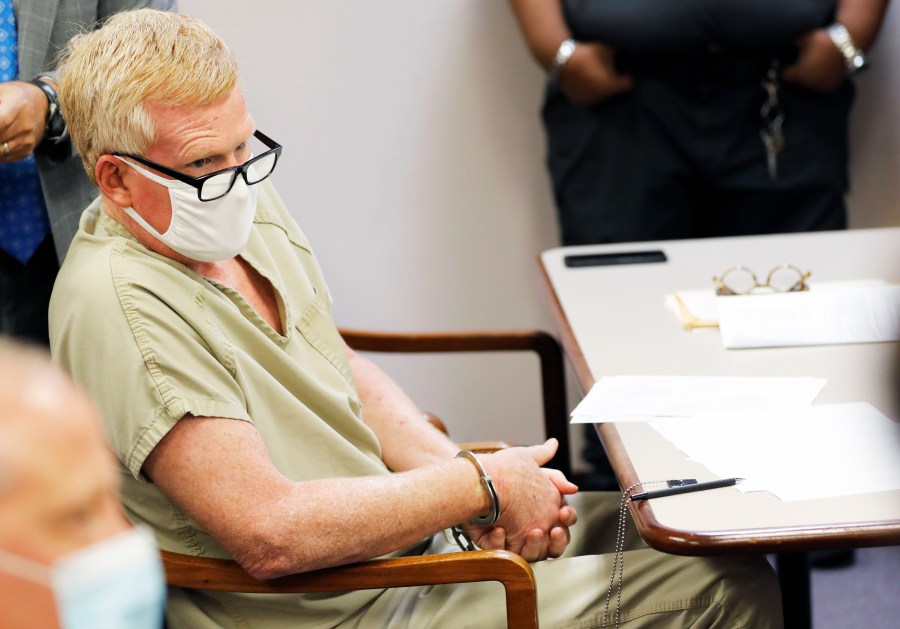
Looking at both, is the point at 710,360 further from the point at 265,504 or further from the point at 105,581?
the point at 105,581

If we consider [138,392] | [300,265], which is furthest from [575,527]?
[138,392]

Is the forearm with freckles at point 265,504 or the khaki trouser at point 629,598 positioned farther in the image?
the khaki trouser at point 629,598

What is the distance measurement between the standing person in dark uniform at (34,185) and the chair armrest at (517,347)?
557 mm

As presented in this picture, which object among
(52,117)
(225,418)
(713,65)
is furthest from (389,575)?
(713,65)

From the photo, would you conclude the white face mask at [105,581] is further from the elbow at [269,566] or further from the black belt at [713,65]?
the black belt at [713,65]

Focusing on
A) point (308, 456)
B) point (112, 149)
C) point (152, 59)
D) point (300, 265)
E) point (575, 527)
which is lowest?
point (575, 527)

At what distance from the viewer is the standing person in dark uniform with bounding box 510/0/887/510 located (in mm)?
2613

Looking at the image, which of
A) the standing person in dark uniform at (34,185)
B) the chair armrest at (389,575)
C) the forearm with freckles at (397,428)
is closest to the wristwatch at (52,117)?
the standing person in dark uniform at (34,185)

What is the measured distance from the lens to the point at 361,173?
301 centimetres

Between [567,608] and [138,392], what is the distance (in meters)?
0.61

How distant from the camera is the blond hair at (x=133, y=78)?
4.64 feet

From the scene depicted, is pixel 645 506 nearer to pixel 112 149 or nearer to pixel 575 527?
pixel 575 527

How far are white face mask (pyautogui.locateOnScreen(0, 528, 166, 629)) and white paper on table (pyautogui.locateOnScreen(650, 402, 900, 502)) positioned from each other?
0.83 m

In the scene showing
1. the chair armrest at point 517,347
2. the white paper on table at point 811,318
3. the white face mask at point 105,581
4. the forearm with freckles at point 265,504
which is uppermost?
the white face mask at point 105,581
